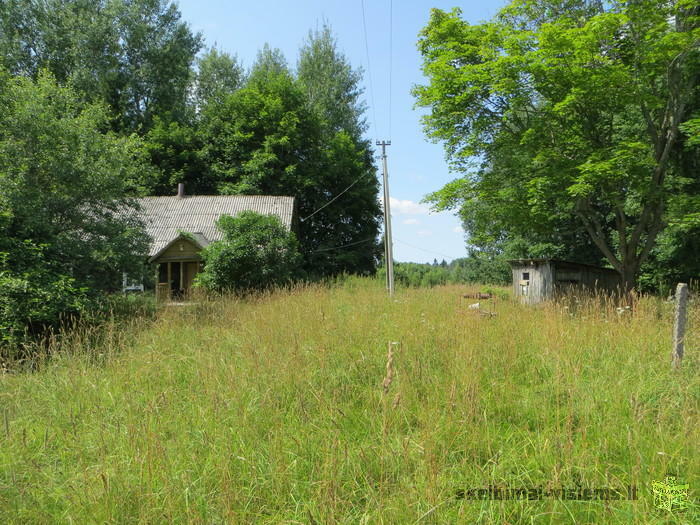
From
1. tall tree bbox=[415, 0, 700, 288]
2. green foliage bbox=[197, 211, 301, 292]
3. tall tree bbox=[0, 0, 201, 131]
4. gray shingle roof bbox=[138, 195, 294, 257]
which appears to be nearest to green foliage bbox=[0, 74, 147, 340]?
green foliage bbox=[197, 211, 301, 292]

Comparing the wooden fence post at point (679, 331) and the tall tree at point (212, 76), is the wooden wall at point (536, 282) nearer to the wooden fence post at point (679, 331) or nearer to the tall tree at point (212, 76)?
the wooden fence post at point (679, 331)

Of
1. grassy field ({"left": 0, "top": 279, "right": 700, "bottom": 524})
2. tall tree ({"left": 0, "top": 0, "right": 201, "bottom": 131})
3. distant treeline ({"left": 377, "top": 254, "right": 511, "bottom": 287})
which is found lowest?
grassy field ({"left": 0, "top": 279, "right": 700, "bottom": 524})

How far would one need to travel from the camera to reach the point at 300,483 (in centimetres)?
262

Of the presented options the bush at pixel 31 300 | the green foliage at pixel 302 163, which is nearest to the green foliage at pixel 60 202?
the bush at pixel 31 300

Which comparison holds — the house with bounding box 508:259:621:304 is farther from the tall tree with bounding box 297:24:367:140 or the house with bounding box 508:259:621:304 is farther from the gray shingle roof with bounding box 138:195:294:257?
the tall tree with bounding box 297:24:367:140

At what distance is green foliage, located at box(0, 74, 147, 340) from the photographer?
885cm

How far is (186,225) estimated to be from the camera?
2462cm

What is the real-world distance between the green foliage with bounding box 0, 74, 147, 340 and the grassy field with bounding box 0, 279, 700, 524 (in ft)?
13.3

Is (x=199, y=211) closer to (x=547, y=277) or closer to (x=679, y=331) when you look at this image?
(x=547, y=277)

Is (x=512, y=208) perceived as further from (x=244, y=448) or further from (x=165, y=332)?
(x=244, y=448)

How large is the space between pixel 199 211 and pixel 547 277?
1858 centimetres

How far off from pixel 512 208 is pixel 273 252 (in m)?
9.10

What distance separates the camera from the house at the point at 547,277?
1652 cm

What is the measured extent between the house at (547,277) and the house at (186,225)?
10816mm
